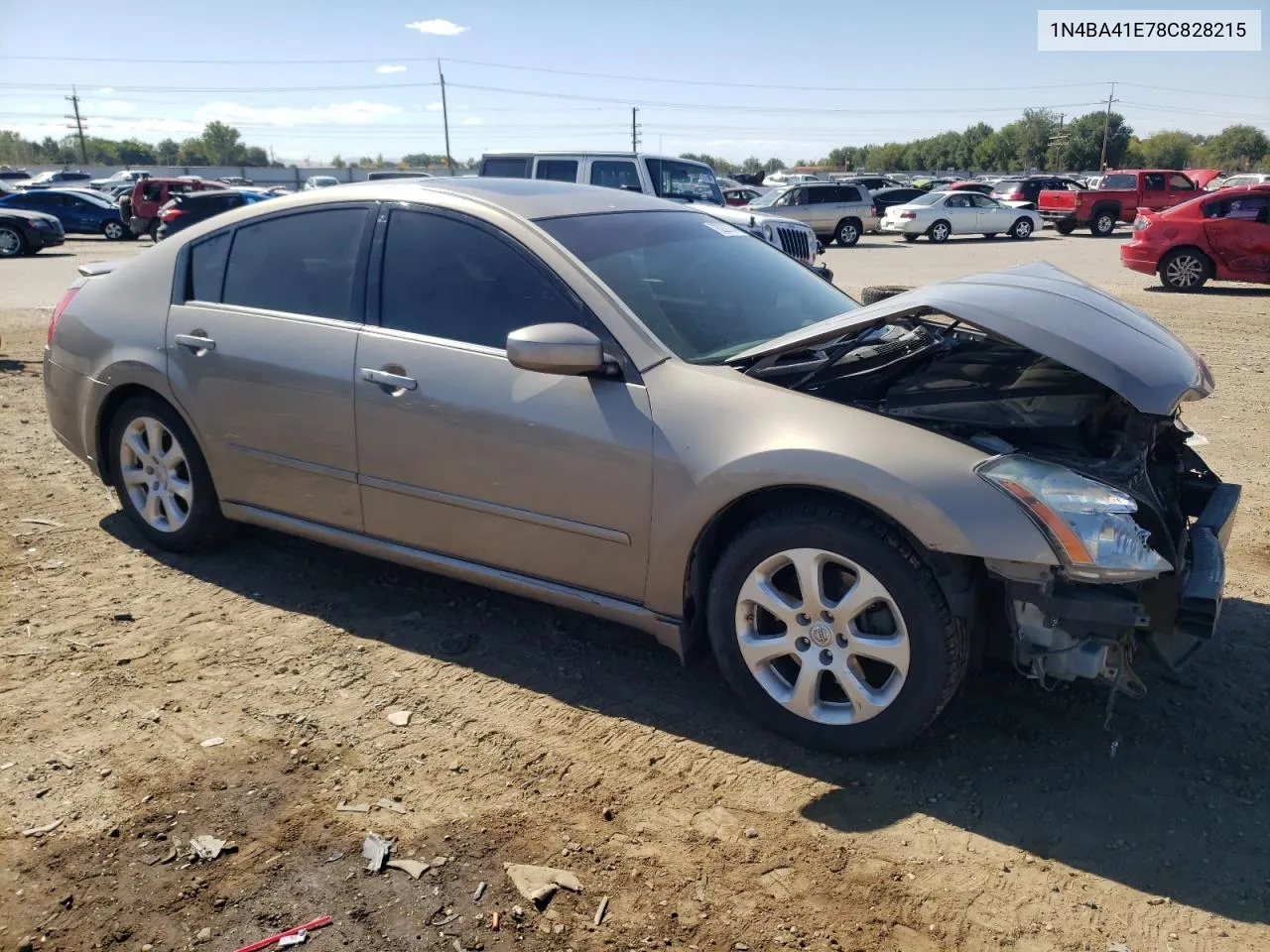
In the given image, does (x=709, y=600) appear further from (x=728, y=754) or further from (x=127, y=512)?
(x=127, y=512)

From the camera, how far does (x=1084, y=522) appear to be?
2.71m

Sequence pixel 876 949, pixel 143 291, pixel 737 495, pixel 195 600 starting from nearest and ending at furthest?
1. pixel 876 949
2. pixel 737 495
3. pixel 195 600
4. pixel 143 291

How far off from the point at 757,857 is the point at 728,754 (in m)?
0.49

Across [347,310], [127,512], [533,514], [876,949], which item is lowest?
[876,949]

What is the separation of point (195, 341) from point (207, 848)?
2.34 meters

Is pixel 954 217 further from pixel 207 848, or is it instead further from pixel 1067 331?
pixel 207 848

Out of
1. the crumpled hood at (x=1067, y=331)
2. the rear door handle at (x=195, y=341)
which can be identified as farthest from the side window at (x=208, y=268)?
the crumpled hood at (x=1067, y=331)

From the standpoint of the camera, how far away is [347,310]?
12.8 ft

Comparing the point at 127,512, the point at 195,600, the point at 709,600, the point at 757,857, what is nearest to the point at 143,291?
the point at 127,512

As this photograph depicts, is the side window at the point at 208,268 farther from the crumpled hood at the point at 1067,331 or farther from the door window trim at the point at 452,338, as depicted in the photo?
the crumpled hood at the point at 1067,331

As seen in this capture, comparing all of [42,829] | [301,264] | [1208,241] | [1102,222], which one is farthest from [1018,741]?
[1102,222]

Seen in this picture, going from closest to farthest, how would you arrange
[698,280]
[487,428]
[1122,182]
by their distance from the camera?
[487,428]
[698,280]
[1122,182]

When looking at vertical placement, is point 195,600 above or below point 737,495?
below

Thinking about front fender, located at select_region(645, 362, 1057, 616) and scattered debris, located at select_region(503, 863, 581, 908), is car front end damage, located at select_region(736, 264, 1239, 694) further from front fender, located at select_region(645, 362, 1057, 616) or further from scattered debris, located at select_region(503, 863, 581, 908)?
scattered debris, located at select_region(503, 863, 581, 908)
